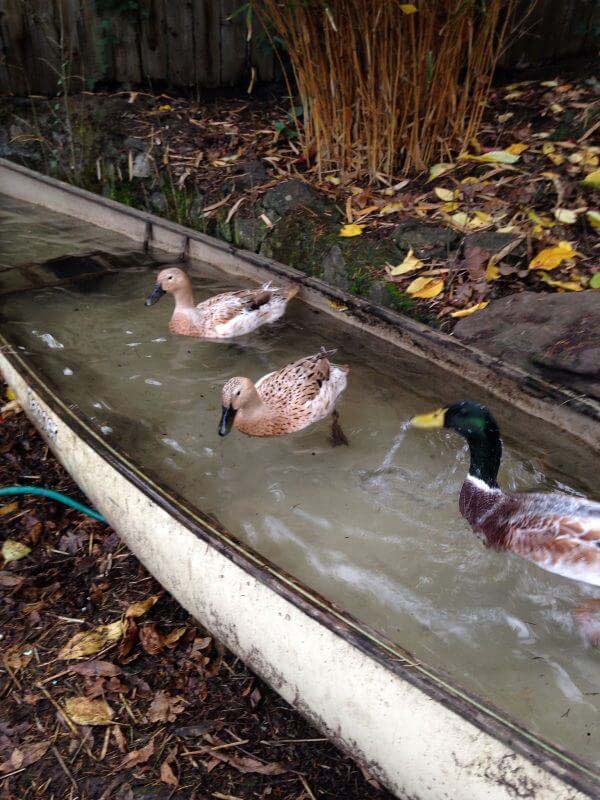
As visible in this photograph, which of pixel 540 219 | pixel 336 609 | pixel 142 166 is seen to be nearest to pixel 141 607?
pixel 336 609

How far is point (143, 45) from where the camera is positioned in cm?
698

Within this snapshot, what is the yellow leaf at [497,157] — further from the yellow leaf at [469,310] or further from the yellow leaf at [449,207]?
the yellow leaf at [469,310]

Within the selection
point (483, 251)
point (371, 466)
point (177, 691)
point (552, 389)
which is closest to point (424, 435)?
point (371, 466)

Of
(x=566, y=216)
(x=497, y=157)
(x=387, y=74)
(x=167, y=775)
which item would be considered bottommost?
(x=167, y=775)

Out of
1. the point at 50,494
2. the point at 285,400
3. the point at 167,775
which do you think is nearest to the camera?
the point at 167,775

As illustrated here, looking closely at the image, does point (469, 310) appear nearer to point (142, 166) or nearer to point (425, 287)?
point (425, 287)

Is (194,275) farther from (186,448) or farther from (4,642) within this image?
(4,642)

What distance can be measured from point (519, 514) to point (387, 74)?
3.54m

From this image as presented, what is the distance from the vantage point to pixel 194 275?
5.43 m

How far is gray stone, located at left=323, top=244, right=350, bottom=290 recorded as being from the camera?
5016 mm

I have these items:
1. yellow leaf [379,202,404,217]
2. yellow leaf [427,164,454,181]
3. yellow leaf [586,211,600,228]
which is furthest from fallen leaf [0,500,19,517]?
yellow leaf [586,211,600,228]

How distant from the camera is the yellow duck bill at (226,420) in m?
3.41

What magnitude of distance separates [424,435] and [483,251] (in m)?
1.58

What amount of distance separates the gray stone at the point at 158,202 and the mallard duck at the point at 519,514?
13.5ft
